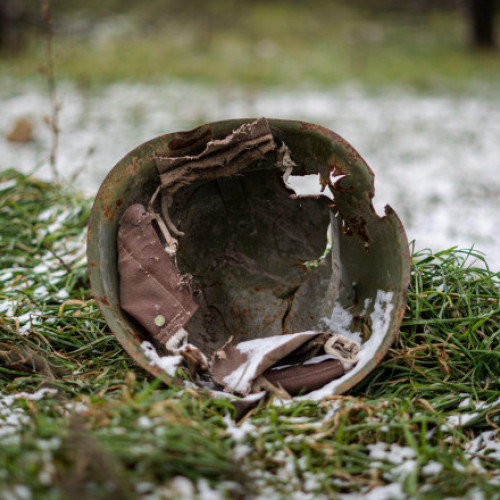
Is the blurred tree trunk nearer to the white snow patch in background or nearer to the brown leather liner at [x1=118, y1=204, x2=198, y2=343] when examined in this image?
the brown leather liner at [x1=118, y1=204, x2=198, y2=343]

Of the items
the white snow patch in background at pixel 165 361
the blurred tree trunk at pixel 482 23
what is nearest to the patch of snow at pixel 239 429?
the white snow patch in background at pixel 165 361

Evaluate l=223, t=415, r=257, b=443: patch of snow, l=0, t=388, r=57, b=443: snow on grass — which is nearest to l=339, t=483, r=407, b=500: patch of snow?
l=223, t=415, r=257, b=443: patch of snow

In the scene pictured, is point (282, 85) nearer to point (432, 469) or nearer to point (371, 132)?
point (371, 132)

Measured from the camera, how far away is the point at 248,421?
1511 millimetres

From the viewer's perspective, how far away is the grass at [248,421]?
1.12 metres

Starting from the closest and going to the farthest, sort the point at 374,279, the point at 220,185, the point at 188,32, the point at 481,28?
the point at 374,279 < the point at 220,185 < the point at 481,28 < the point at 188,32

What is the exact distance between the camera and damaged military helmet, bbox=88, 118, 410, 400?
166 centimetres

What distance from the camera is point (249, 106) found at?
18.9 feet

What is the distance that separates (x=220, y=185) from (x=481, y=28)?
8.55 metres

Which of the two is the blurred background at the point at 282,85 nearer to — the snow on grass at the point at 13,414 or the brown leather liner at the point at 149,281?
the brown leather liner at the point at 149,281

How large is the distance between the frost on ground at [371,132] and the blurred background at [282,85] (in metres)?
0.02

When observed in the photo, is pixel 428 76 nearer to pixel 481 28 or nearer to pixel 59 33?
pixel 481 28

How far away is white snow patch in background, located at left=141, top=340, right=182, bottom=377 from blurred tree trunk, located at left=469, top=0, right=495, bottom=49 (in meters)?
9.16

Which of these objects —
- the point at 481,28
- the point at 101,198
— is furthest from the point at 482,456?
the point at 481,28
